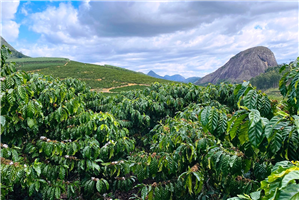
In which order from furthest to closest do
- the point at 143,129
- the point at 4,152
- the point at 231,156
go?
the point at 143,129 → the point at 4,152 → the point at 231,156

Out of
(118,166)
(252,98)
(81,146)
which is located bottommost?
(118,166)

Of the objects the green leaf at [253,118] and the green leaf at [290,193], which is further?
the green leaf at [253,118]

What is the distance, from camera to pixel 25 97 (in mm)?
3410

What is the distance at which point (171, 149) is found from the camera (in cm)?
373

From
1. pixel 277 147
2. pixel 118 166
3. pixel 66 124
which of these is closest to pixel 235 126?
pixel 277 147

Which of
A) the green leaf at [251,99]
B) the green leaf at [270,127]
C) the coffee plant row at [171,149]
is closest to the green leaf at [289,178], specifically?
the coffee plant row at [171,149]

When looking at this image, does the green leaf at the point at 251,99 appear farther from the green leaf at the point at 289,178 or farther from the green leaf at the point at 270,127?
the green leaf at the point at 289,178

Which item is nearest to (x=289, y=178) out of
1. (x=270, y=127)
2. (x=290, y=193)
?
(x=290, y=193)

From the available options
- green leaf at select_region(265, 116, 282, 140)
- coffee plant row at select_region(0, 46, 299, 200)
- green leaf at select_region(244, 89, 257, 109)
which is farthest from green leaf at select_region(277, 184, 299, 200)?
green leaf at select_region(244, 89, 257, 109)

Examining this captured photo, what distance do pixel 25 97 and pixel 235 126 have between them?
3.53m

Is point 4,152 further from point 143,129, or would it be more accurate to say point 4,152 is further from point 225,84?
point 225,84

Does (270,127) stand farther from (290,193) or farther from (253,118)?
(290,193)

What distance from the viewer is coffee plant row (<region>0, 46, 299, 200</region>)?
187cm

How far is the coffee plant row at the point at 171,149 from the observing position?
6.13 ft
